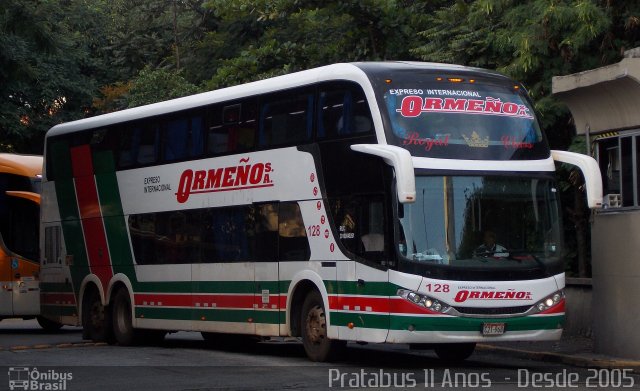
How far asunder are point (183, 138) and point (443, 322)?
6.90 m

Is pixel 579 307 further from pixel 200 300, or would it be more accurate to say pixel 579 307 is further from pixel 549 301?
pixel 200 300

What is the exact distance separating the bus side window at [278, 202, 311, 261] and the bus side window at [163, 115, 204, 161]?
2.66 m

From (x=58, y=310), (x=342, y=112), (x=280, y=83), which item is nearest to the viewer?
(x=342, y=112)

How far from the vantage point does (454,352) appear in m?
18.4

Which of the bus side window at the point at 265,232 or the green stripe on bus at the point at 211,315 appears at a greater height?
the bus side window at the point at 265,232

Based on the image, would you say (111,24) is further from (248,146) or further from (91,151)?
(248,146)

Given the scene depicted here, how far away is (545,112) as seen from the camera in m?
22.0

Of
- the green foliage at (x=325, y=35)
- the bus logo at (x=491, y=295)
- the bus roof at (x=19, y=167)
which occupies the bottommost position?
the bus logo at (x=491, y=295)

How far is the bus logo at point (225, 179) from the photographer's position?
19.2 metres

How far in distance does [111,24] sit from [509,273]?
36.3m

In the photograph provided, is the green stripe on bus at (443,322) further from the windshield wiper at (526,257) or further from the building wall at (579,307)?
the building wall at (579,307)

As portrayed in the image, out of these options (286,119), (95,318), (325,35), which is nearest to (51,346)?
(95,318)

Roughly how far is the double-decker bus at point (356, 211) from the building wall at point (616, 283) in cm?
142

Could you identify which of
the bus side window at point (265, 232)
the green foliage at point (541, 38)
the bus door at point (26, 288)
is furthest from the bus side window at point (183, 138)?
the bus door at point (26, 288)
